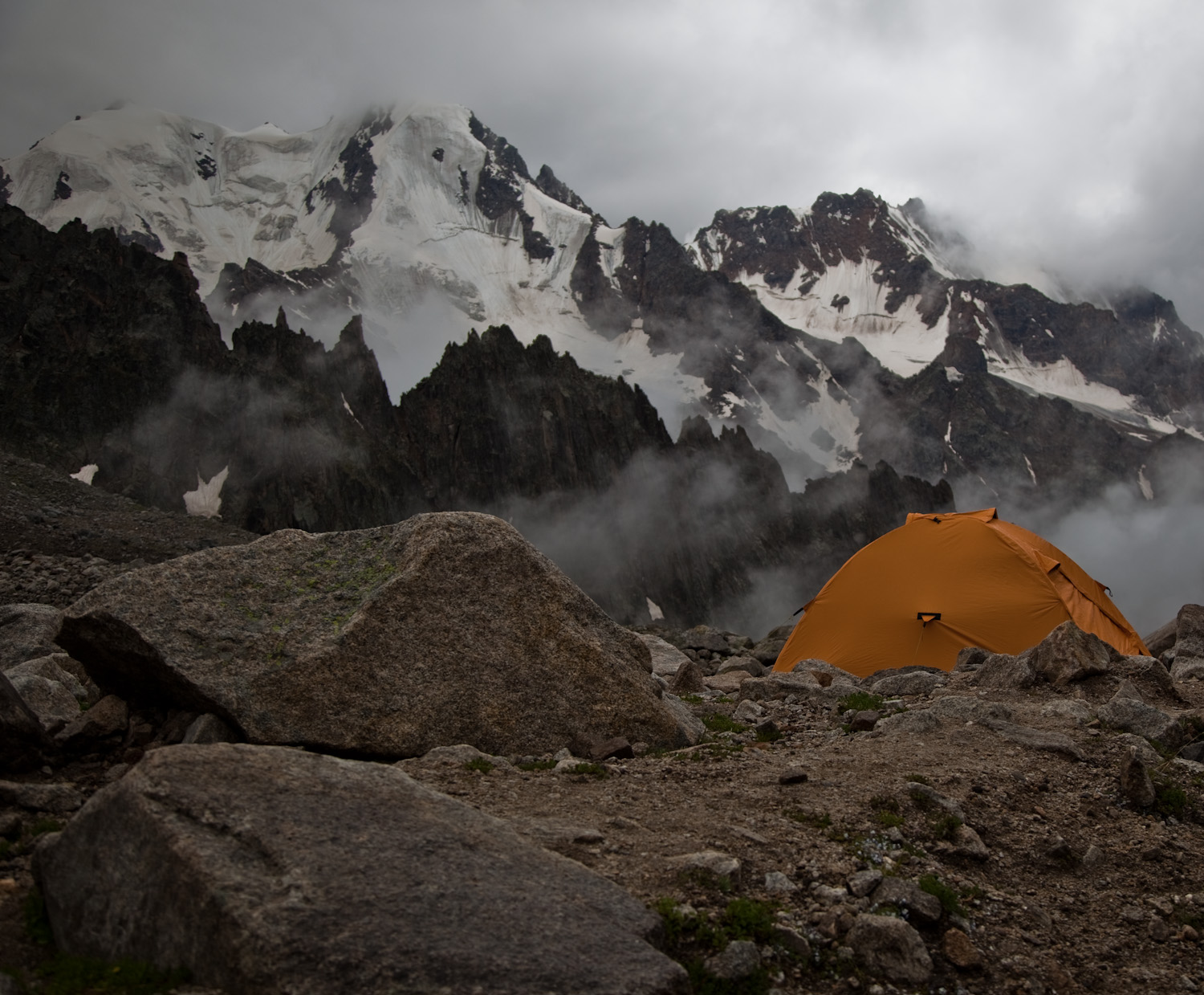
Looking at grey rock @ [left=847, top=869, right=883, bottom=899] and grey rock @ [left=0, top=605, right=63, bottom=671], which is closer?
grey rock @ [left=847, top=869, right=883, bottom=899]

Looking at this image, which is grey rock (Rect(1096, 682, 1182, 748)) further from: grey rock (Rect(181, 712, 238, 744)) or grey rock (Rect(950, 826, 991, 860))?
grey rock (Rect(181, 712, 238, 744))

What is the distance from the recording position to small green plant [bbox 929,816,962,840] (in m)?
7.65

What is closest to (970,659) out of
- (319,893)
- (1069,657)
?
(1069,657)

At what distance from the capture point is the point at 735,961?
5430 millimetres

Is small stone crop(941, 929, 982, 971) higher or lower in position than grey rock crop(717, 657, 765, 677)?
lower

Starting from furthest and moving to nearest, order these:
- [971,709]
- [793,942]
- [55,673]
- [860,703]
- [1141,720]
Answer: [860,703], [55,673], [971,709], [1141,720], [793,942]

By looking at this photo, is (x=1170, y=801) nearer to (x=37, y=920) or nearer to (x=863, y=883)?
(x=863, y=883)

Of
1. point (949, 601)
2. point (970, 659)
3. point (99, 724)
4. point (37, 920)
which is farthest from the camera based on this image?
point (949, 601)

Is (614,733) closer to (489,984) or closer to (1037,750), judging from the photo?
(1037,750)

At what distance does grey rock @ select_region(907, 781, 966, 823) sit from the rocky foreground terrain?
0.16ft

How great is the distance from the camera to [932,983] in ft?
18.7

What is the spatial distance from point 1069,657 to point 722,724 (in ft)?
18.9

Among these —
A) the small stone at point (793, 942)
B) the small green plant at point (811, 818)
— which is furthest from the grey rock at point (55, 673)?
the small stone at point (793, 942)

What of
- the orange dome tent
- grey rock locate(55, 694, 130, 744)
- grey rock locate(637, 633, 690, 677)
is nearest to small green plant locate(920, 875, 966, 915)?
grey rock locate(55, 694, 130, 744)
